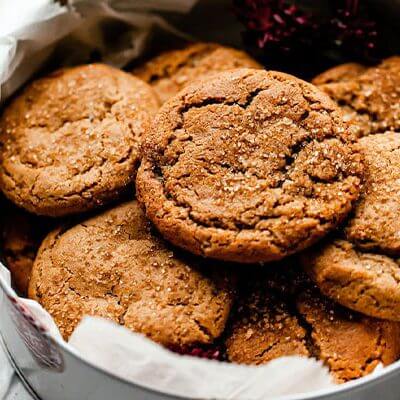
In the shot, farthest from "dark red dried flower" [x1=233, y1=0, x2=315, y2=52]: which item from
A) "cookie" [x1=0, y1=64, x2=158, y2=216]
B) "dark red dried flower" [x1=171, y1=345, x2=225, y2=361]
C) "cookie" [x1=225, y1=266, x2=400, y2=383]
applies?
"dark red dried flower" [x1=171, y1=345, x2=225, y2=361]

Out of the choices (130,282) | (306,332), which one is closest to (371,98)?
(306,332)

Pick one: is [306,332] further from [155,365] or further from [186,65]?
[186,65]

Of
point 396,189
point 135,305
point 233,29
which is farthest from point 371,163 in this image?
point 233,29

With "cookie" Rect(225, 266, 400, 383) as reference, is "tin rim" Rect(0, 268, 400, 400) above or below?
above

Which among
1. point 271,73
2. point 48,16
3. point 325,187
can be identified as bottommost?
point 325,187

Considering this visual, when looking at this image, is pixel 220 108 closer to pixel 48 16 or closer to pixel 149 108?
pixel 149 108

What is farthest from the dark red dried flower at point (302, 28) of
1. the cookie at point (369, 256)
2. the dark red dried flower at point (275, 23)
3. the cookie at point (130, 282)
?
the cookie at point (130, 282)

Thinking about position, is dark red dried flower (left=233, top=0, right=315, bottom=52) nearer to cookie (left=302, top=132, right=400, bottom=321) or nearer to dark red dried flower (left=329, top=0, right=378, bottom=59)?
dark red dried flower (left=329, top=0, right=378, bottom=59)
